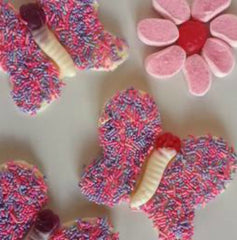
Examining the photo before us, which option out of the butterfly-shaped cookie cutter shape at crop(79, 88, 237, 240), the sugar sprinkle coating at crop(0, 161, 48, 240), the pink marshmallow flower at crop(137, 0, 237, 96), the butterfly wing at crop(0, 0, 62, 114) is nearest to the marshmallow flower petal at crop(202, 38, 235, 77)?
the pink marshmallow flower at crop(137, 0, 237, 96)

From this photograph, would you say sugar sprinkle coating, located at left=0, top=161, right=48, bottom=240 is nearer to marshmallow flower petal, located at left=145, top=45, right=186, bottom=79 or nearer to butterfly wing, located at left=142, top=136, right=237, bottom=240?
butterfly wing, located at left=142, top=136, right=237, bottom=240

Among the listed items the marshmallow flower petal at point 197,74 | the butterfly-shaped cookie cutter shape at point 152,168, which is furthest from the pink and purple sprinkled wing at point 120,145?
the marshmallow flower petal at point 197,74

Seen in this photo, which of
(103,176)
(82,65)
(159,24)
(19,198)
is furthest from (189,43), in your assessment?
(19,198)

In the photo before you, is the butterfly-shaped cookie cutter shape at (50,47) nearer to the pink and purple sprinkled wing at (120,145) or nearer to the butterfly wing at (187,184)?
the pink and purple sprinkled wing at (120,145)

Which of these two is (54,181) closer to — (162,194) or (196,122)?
(162,194)

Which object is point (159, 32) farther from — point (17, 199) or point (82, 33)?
point (17, 199)

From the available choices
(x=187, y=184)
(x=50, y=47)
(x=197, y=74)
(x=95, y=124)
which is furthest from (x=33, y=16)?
(x=187, y=184)
